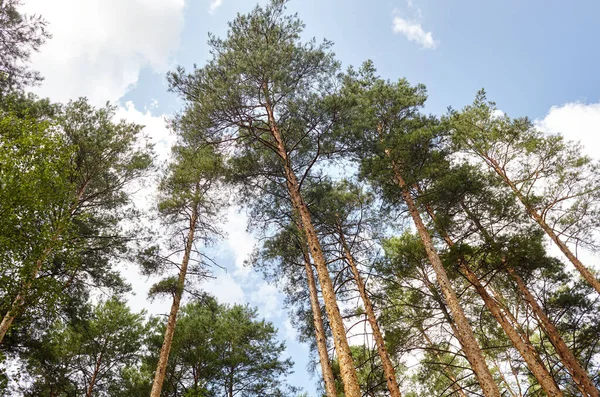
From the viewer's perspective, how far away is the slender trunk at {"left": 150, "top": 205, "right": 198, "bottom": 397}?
8414 millimetres

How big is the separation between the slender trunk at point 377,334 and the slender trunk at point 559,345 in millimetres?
4254

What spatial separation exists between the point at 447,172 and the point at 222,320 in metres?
12.1

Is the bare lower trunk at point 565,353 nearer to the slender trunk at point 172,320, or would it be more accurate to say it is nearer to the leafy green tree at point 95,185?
the slender trunk at point 172,320

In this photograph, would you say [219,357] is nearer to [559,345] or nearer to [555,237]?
[559,345]

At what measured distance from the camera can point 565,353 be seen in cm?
930

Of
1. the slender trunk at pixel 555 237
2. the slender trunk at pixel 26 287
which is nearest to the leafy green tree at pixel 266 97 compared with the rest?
the slender trunk at pixel 26 287

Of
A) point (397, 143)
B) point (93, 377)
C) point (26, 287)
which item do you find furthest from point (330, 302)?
point (93, 377)

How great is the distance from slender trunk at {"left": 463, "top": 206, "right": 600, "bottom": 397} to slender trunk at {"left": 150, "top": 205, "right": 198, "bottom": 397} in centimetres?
1003

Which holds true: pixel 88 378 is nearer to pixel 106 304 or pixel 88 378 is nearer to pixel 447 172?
pixel 106 304

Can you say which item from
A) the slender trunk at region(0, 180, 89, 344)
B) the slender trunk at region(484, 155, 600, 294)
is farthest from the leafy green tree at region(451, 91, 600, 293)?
the slender trunk at region(0, 180, 89, 344)

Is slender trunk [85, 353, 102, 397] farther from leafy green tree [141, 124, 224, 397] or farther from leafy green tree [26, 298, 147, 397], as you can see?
leafy green tree [141, 124, 224, 397]

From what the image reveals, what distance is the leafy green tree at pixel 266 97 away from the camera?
8.99 metres

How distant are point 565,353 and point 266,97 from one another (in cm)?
1240

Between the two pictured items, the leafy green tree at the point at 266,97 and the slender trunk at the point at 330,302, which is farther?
the leafy green tree at the point at 266,97
